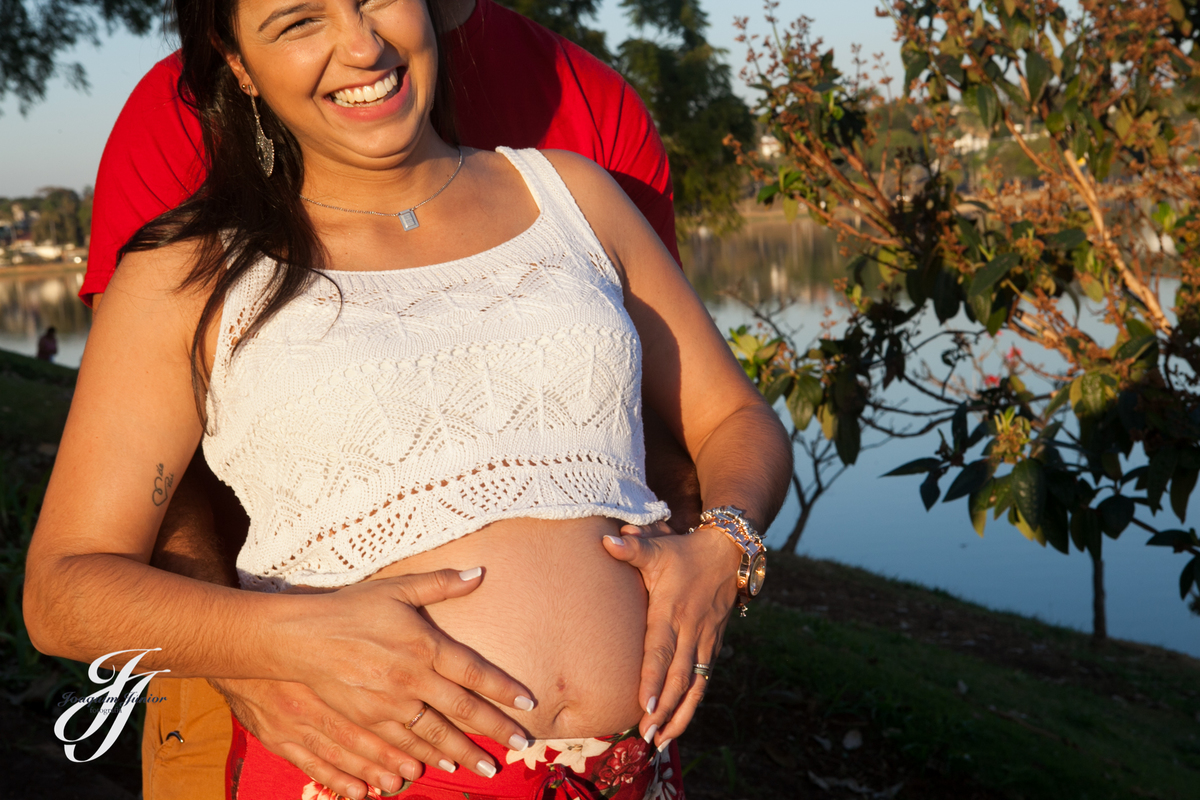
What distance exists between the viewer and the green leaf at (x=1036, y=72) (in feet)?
11.3

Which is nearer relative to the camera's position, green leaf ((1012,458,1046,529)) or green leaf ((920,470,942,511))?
green leaf ((1012,458,1046,529))

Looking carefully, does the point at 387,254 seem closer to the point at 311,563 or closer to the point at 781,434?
the point at 311,563

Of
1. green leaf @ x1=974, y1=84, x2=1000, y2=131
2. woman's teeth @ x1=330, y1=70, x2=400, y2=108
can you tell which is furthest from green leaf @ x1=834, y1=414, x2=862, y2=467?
woman's teeth @ x1=330, y1=70, x2=400, y2=108

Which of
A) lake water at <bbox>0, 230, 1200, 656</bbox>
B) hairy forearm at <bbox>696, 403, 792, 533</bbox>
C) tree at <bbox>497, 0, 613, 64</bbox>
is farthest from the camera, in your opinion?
lake water at <bbox>0, 230, 1200, 656</bbox>

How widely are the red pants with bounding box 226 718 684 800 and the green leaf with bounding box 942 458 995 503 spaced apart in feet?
5.90

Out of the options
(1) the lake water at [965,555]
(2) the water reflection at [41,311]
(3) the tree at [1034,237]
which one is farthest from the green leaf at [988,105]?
(2) the water reflection at [41,311]

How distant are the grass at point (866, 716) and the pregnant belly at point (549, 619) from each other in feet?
6.58

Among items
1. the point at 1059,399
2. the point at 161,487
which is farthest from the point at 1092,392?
the point at 161,487

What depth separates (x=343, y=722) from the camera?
147cm

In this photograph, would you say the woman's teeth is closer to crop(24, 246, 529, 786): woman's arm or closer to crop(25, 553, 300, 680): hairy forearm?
crop(24, 246, 529, 786): woman's arm

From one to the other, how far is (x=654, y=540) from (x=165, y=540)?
84cm

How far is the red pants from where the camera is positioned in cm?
147

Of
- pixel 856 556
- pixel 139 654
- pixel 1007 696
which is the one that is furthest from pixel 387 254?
pixel 856 556

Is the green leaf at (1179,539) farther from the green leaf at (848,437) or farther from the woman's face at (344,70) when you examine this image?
the woman's face at (344,70)
